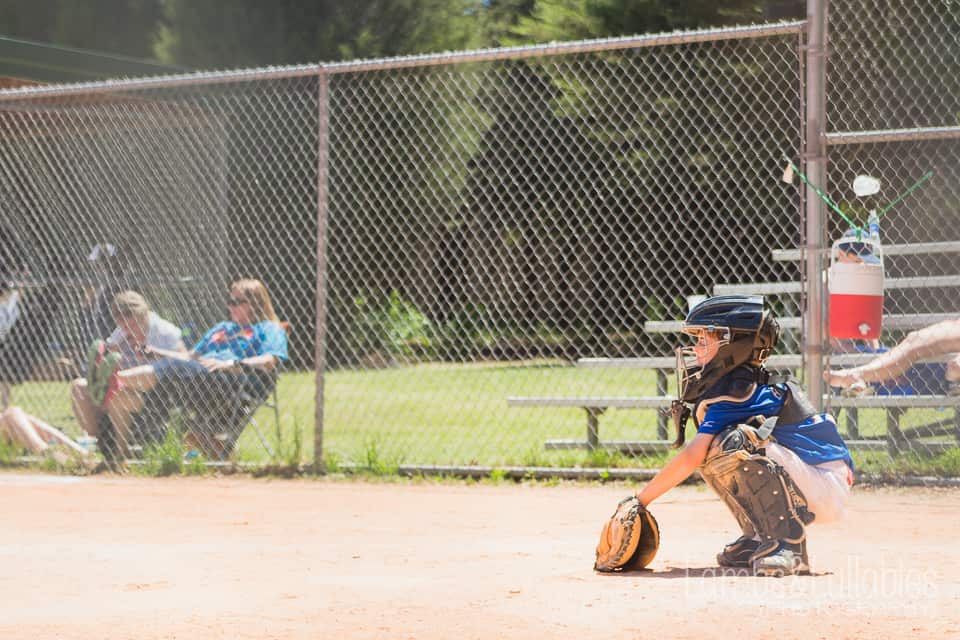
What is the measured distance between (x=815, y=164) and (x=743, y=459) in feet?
9.02

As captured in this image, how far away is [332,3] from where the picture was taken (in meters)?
19.2

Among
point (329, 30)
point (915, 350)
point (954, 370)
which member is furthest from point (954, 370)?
point (329, 30)

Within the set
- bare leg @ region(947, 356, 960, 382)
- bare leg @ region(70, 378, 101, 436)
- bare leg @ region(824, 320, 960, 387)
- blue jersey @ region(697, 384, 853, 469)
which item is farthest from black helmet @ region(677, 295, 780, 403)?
bare leg @ region(70, 378, 101, 436)

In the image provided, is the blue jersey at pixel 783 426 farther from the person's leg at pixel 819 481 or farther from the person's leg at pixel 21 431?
the person's leg at pixel 21 431

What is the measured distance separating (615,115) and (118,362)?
7324 millimetres

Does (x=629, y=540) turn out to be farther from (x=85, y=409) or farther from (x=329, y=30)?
(x=329, y=30)

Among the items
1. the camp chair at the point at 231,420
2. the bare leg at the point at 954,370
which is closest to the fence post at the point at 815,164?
the bare leg at the point at 954,370

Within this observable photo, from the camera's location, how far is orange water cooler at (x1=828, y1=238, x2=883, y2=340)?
6469mm

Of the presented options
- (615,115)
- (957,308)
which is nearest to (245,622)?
(957,308)

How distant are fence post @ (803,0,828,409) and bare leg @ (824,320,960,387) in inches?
15.9

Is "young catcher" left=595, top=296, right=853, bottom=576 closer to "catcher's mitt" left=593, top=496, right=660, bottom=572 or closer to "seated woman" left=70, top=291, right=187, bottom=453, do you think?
"catcher's mitt" left=593, top=496, right=660, bottom=572

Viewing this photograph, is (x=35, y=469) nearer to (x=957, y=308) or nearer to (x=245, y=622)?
(x=245, y=622)

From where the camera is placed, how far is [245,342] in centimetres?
902

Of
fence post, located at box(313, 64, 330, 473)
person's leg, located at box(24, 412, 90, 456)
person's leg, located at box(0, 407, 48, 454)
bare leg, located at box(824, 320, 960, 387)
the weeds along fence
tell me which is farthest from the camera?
the weeds along fence
